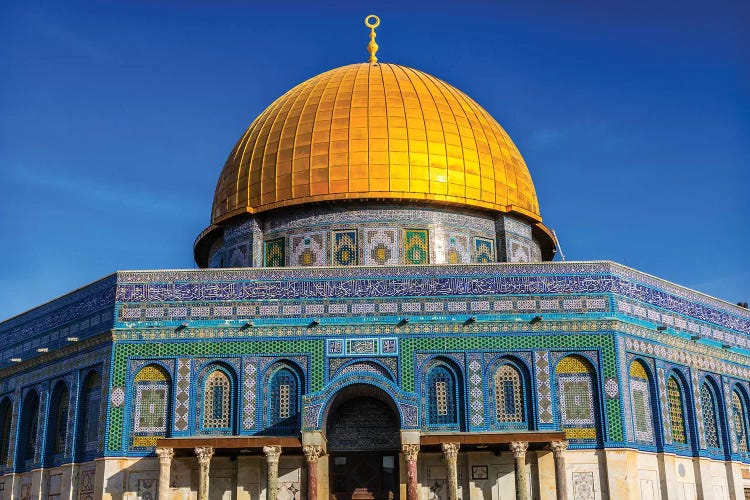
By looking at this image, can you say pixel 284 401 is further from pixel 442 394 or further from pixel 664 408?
pixel 664 408

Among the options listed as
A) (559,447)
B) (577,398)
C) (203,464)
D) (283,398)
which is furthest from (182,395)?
(577,398)

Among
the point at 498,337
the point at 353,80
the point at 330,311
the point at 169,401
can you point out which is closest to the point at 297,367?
the point at 330,311

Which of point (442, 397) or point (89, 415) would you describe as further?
point (89, 415)

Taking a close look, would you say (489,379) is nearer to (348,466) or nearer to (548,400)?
(548,400)

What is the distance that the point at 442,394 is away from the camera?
21.3 meters

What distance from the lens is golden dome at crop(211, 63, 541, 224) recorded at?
25531 millimetres

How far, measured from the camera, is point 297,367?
21.5 metres

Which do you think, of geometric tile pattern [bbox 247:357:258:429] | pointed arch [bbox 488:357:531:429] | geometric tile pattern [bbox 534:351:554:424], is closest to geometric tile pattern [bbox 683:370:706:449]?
geometric tile pattern [bbox 534:351:554:424]

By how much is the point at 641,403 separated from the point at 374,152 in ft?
29.7

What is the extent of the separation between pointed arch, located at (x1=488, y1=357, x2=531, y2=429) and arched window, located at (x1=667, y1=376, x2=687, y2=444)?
363 centimetres

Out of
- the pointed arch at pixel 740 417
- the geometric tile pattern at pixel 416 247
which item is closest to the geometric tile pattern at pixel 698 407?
the pointed arch at pixel 740 417

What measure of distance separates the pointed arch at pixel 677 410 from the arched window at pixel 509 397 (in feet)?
12.1

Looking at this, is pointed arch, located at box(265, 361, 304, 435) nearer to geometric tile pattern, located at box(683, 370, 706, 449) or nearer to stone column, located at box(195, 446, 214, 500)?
stone column, located at box(195, 446, 214, 500)

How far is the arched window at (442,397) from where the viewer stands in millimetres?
21141
